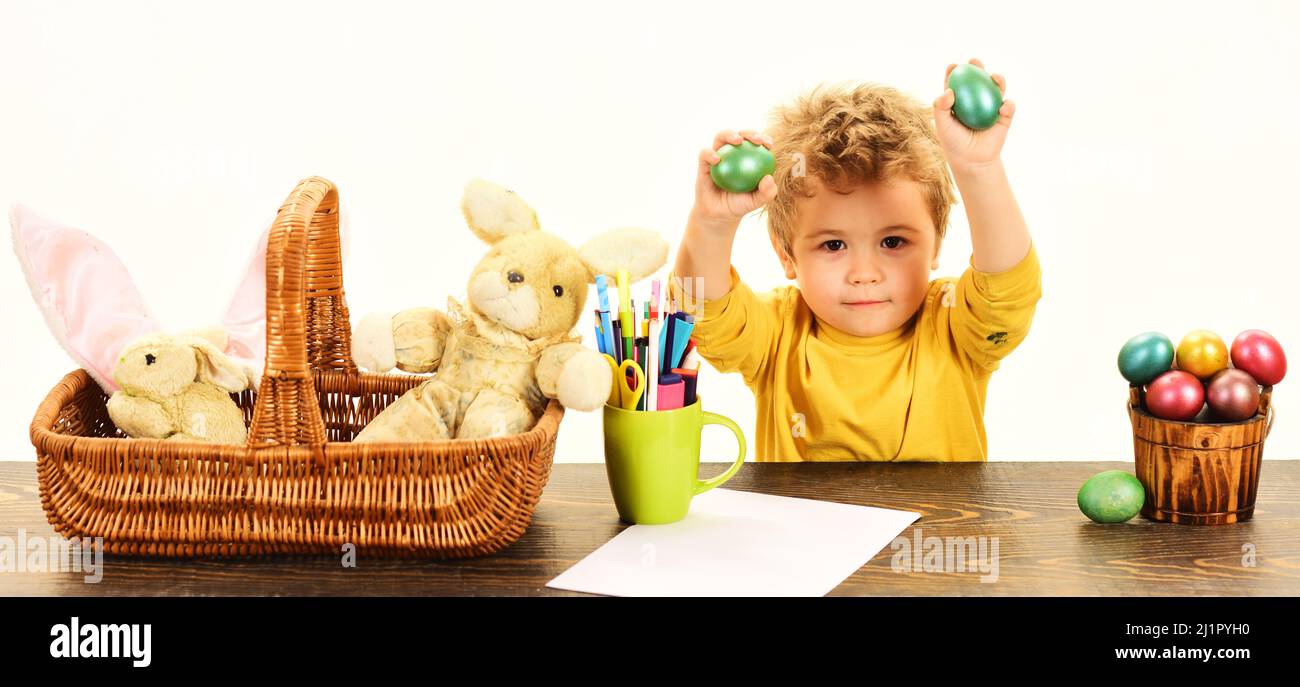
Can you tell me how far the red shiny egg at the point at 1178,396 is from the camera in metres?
1.10

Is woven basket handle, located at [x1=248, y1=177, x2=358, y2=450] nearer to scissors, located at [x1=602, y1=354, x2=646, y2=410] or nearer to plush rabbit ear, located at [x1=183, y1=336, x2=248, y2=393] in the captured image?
plush rabbit ear, located at [x1=183, y1=336, x2=248, y2=393]

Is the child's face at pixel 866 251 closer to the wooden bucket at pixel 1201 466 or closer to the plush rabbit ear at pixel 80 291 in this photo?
the wooden bucket at pixel 1201 466

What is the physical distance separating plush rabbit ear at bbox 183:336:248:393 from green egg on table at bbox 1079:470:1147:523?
830 millimetres

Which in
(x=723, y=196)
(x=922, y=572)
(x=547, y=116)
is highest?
(x=547, y=116)

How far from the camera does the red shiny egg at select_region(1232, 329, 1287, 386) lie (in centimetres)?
111

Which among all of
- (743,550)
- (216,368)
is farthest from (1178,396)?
(216,368)

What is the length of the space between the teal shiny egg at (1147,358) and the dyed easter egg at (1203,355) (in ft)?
0.05

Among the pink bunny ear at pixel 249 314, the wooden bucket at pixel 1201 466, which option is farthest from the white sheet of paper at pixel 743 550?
the pink bunny ear at pixel 249 314

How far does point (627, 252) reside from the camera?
1120mm

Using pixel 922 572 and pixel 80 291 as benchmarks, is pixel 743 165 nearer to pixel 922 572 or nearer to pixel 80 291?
pixel 922 572

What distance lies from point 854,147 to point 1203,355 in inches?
18.3
